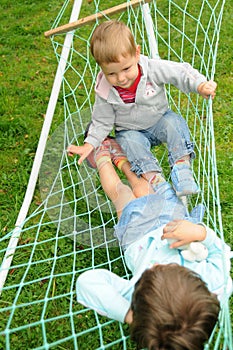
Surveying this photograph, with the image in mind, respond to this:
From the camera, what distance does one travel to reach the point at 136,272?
1.69 metres

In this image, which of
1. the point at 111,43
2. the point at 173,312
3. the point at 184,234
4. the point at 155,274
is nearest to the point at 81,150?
the point at 111,43

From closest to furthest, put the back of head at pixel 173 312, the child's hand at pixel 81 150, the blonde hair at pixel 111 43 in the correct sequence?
1. the back of head at pixel 173 312
2. the blonde hair at pixel 111 43
3. the child's hand at pixel 81 150

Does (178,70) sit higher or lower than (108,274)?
higher

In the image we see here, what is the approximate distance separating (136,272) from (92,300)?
181 millimetres

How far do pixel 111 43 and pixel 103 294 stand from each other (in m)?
0.87

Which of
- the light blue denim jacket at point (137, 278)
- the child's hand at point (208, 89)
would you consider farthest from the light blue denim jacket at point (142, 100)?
the light blue denim jacket at point (137, 278)

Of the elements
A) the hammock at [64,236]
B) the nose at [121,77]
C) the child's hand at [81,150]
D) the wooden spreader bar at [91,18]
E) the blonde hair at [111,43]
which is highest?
the wooden spreader bar at [91,18]

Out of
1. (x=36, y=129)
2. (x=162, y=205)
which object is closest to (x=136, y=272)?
(x=162, y=205)

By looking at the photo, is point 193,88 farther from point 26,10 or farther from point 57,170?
point 26,10

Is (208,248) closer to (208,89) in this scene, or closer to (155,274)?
(155,274)

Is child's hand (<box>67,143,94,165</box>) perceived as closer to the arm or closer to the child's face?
the child's face

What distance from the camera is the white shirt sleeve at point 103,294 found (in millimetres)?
1538

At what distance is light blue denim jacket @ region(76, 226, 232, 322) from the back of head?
0.23 metres

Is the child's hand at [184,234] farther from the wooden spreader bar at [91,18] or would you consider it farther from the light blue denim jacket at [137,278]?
the wooden spreader bar at [91,18]
